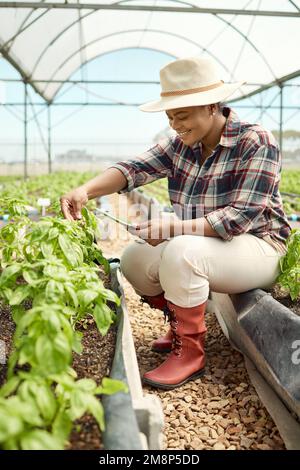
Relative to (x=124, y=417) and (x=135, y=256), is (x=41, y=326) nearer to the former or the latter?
(x=124, y=417)

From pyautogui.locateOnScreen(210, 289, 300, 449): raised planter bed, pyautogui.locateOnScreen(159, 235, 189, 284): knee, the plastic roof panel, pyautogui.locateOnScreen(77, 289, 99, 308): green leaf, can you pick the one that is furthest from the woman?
the plastic roof panel

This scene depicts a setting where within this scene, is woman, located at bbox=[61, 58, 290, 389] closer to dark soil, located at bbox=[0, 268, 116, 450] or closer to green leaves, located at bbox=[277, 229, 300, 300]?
green leaves, located at bbox=[277, 229, 300, 300]

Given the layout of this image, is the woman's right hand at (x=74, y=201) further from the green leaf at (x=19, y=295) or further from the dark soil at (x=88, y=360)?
the green leaf at (x=19, y=295)

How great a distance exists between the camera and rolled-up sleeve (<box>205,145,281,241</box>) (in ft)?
7.23

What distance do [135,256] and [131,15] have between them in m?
10.1

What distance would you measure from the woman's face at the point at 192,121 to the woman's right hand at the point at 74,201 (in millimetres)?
553

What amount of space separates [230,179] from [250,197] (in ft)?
0.59

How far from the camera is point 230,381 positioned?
2328 mm

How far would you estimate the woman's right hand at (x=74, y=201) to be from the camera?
244 cm

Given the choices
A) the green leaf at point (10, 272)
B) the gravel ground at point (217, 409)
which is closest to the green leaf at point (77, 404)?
the green leaf at point (10, 272)

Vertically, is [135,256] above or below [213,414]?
above

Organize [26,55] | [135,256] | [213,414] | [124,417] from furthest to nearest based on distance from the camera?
1. [26,55]
2. [135,256]
3. [213,414]
4. [124,417]

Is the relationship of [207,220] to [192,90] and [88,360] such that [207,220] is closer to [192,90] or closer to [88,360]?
[192,90]
